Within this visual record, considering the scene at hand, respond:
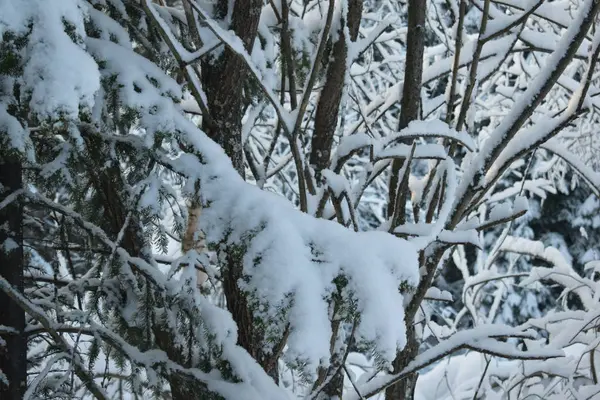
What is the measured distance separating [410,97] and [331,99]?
0.27 metres

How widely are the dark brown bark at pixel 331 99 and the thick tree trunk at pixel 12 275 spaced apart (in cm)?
95

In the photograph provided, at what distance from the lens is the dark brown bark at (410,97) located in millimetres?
2029

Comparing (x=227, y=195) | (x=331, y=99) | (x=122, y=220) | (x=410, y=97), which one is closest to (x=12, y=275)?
(x=122, y=220)

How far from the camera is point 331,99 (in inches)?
83.0

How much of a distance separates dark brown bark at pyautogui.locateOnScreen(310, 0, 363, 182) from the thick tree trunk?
951mm

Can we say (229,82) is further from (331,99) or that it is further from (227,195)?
(227,195)

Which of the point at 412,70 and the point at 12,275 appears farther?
the point at 412,70

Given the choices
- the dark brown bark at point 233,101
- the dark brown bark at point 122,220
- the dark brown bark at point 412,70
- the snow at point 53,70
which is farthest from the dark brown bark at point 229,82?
the snow at point 53,70

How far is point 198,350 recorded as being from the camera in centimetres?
166

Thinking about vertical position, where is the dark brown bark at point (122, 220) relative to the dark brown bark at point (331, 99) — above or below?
below

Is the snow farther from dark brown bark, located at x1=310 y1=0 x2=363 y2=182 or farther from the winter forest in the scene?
dark brown bark, located at x1=310 y1=0 x2=363 y2=182

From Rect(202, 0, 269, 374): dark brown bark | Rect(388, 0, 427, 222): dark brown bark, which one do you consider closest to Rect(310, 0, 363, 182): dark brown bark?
Rect(388, 0, 427, 222): dark brown bark

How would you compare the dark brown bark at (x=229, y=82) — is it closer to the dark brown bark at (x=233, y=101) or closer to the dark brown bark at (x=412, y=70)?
the dark brown bark at (x=233, y=101)

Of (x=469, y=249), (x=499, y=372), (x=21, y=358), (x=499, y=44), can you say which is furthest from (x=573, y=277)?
(x=469, y=249)
